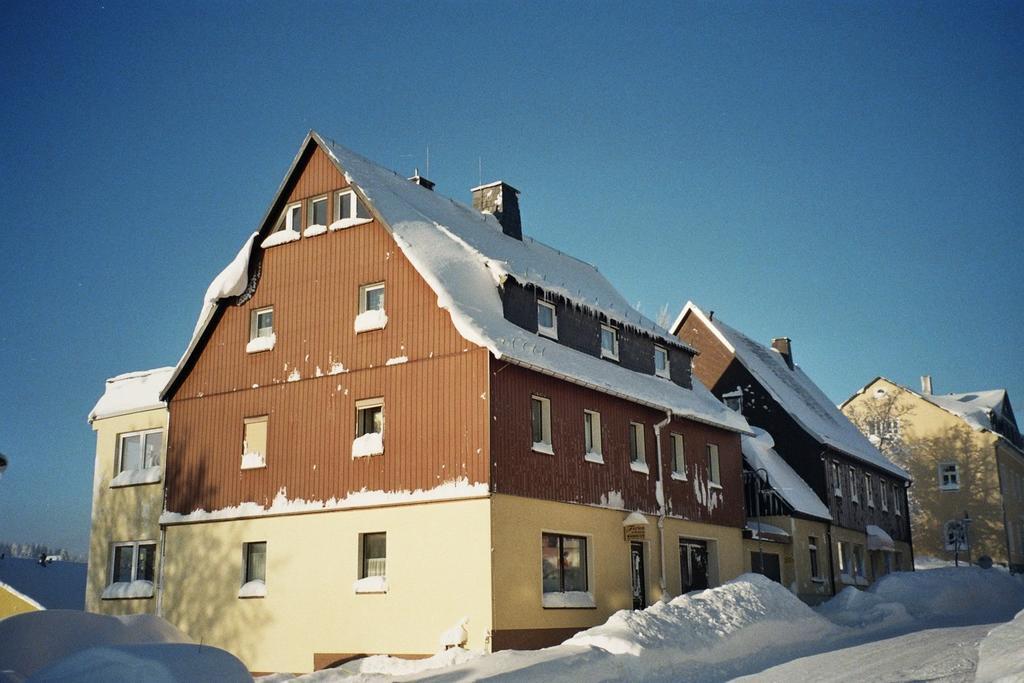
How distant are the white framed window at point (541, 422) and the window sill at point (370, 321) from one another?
379cm

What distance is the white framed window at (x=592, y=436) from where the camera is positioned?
24219mm

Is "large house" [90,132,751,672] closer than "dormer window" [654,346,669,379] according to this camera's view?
Yes

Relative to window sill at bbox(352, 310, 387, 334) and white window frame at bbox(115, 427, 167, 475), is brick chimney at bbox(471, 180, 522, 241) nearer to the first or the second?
window sill at bbox(352, 310, 387, 334)

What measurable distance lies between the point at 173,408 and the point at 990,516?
151 feet

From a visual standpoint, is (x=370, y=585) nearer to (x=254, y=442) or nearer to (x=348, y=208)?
(x=254, y=442)

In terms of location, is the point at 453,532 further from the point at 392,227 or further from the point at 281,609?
the point at 392,227

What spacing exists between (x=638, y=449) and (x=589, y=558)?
148 inches

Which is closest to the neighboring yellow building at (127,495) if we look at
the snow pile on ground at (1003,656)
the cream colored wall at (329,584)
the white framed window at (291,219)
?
the cream colored wall at (329,584)

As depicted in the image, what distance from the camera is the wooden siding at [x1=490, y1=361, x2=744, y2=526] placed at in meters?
21.5

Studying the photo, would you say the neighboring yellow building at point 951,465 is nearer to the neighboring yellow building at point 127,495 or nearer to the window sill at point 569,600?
the window sill at point 569,600

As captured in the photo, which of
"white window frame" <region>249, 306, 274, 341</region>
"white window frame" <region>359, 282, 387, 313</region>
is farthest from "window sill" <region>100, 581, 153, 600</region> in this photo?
"white window frame" <region>359, 282, 387, 313</region>

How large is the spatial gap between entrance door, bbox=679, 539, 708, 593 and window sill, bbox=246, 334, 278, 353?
→ 1183 cm

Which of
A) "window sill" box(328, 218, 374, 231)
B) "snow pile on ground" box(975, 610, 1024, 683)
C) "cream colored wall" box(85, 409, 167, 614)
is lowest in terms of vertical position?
"snow pile on ground" box(975, 610, 1024, 683)

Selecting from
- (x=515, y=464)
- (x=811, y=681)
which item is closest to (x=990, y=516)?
(x=515, y=464)
